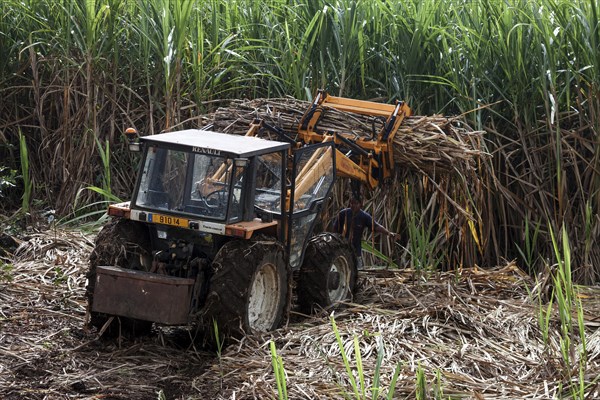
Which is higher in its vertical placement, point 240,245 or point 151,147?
point 151,147

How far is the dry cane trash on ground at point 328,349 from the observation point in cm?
578

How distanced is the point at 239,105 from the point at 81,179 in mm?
2213

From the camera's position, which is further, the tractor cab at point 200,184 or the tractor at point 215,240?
the tractor cab at point 200,184

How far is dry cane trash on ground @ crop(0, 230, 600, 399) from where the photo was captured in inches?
227

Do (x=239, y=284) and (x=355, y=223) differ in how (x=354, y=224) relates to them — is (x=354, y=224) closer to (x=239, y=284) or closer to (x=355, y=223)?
(x=355, y=223)

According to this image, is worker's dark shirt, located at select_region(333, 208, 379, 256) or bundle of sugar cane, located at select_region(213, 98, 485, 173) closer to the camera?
bundle of sugar cane, located at select_region(213, 98, 485, 173)

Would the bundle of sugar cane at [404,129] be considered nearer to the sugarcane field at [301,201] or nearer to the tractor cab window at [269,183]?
the sugarcane field at [301,201]

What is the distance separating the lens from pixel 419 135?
8016 mm

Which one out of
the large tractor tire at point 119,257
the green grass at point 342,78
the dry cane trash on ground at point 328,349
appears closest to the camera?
the dry cane trash on ground at point 328,349

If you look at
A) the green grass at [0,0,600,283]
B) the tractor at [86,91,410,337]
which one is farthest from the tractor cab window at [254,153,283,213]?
the green grass at [0,0,600,283]

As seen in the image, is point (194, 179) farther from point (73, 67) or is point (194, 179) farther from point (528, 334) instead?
point (73, 67)

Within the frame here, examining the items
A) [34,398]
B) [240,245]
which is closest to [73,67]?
[240,245]

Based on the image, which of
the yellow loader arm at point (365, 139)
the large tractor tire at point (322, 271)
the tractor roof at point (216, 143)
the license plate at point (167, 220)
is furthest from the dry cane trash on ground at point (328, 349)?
the tractor roof at point (216, 143)

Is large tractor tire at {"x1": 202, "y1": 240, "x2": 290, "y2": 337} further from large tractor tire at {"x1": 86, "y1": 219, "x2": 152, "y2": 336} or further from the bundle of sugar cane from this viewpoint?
the bundle of sugar cane
